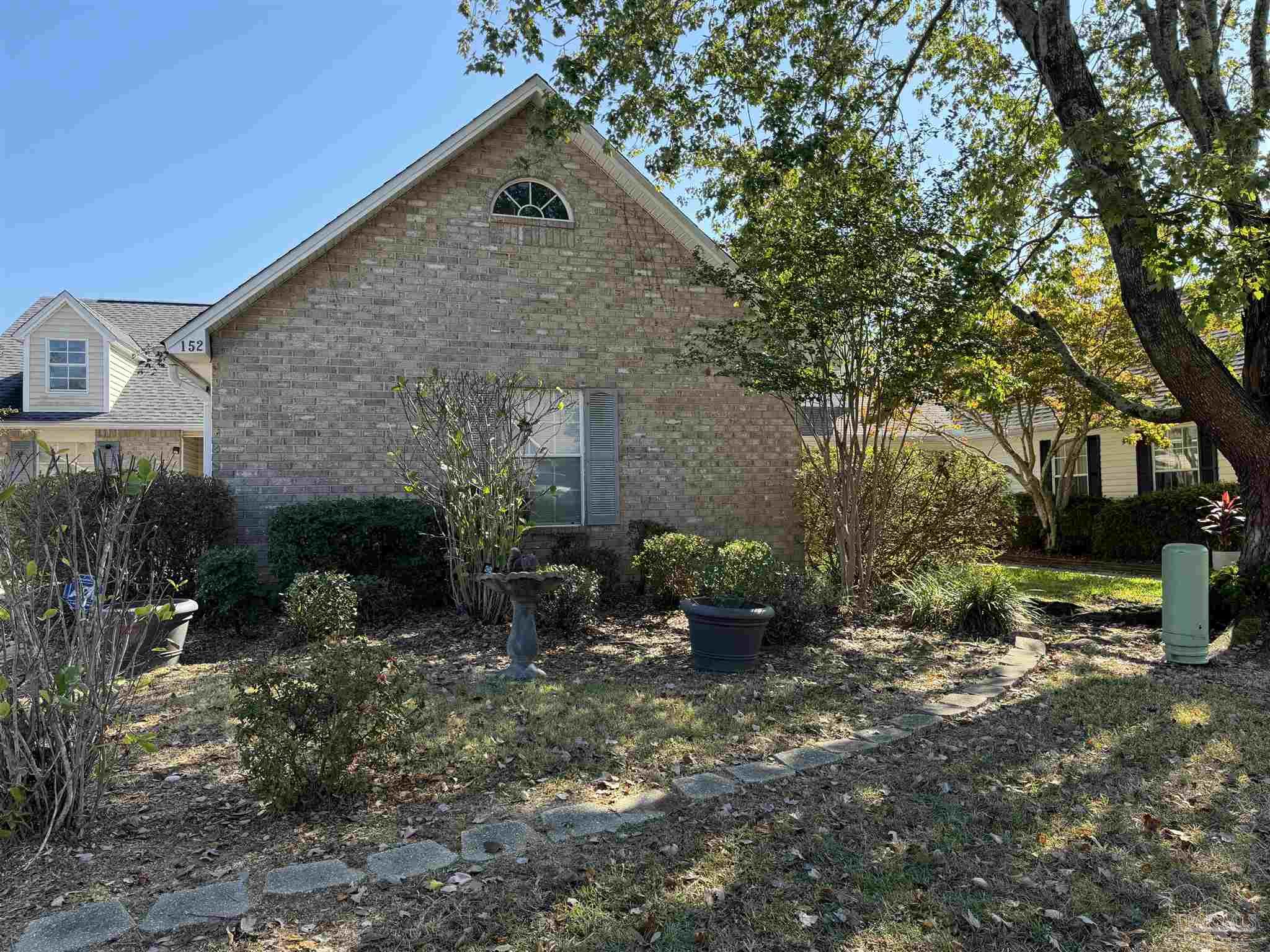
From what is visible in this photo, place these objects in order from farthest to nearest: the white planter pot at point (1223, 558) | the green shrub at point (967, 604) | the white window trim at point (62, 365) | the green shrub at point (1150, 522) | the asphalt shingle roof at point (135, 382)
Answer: the white window trim at point (62, 365)
the asphalt shingle roof at point (135, 382)
the green shrub at point (1150, 522)
the white planter pot at point (1223, 558)
the green shrub at point (967, 604)

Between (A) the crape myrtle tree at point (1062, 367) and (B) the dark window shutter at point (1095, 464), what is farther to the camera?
(B) the dark window shutter at point (1095, 464)

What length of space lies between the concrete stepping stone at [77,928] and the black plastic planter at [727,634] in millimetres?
4456

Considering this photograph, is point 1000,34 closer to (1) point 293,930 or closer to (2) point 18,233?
(1) point 293,930

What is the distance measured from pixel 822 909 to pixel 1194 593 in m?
5.49

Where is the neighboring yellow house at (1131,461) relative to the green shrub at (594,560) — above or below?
above

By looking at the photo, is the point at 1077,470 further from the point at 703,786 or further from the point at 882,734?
the point at 703,786

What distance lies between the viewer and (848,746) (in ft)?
16.5

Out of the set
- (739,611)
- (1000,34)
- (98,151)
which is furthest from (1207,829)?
(98,151)

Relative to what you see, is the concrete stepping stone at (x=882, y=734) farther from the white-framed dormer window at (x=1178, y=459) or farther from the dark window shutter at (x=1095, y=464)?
the dark window shutter at (x=1095, y=464)

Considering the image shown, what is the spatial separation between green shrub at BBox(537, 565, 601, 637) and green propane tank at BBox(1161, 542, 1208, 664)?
5.01 m

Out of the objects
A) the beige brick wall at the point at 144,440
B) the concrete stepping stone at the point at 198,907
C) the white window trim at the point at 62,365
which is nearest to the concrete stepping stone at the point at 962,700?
the concrete stepping stone at the point at 198,907

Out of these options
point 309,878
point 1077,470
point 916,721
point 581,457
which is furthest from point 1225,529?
point 309,878

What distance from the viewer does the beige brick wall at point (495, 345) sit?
10039 mm

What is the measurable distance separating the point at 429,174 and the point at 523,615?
642 centimetres
